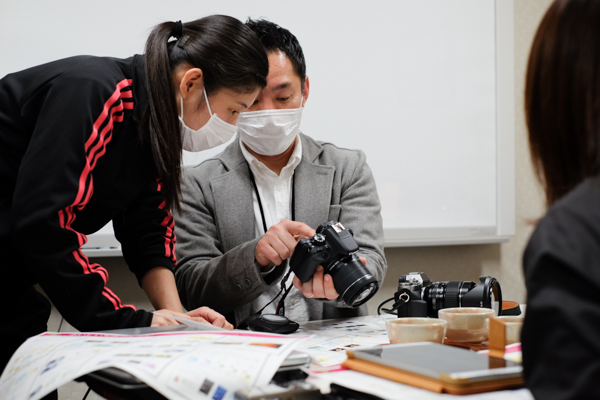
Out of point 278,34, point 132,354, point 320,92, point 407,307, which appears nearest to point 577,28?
point 132,354

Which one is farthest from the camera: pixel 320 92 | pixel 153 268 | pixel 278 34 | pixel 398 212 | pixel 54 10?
pixel 398 212

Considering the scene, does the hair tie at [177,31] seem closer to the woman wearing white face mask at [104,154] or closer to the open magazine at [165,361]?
the woman wearing white face mask at [104,154]

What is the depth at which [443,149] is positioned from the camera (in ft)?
7.19

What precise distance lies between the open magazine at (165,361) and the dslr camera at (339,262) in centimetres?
31

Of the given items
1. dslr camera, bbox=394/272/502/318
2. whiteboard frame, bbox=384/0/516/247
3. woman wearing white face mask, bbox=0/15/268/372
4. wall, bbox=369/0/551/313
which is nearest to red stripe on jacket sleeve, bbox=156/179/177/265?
woman wearing white face mask, bbox=0/15/268/372

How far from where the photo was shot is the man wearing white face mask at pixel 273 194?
1.38m

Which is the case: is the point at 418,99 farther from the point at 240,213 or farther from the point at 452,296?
the point at 452,296

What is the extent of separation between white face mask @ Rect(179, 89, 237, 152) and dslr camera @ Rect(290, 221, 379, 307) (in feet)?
1.04

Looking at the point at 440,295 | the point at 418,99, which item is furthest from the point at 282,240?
the point at 418,99

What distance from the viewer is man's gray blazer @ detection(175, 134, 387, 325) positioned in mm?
1314

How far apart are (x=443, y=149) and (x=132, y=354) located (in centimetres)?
182

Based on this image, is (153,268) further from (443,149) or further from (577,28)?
(443,149)

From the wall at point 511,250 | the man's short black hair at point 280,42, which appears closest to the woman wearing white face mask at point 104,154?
the man's short black hair at point 280,42

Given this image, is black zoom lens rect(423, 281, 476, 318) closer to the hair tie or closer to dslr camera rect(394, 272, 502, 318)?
dslr camera rect(394, 272, 502, 318)
